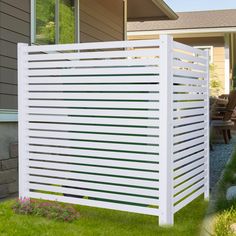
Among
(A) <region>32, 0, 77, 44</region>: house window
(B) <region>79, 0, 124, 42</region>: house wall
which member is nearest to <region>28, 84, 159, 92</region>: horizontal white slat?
(A) <region>32, 0, 77, 44</region>: house window

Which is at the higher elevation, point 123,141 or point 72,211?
point 123,141

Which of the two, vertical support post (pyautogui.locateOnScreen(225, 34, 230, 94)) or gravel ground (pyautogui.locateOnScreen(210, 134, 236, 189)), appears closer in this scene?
gravel ground (pyautogui.locateOnScreen(210, 134, 236, 189))

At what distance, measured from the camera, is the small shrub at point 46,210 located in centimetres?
398

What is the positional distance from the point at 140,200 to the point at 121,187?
200mm

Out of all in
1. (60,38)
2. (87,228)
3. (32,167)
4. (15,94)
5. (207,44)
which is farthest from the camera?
(207,44)

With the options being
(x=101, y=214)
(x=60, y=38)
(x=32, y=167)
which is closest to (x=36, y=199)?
(x=32, y=167)

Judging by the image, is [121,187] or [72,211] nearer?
[121,187]

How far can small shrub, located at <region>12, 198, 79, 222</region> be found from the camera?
3.98 m

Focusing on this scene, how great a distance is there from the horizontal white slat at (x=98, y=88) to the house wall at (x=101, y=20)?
336 centimetres

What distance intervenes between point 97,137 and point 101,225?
0.74m

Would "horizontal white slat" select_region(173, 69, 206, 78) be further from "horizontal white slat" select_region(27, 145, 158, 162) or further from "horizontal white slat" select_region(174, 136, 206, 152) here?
"horizontal white slat" select_region(27, 145, 158, 162)

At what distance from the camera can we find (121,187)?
12.7 feet

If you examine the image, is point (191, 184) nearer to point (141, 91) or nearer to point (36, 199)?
point (141, 91)

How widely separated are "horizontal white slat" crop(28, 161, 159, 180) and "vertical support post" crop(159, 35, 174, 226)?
0.33ft
